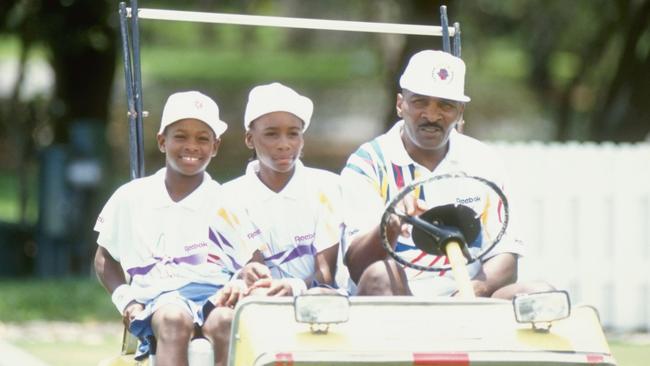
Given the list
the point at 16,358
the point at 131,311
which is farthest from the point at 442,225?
the point at 16,358

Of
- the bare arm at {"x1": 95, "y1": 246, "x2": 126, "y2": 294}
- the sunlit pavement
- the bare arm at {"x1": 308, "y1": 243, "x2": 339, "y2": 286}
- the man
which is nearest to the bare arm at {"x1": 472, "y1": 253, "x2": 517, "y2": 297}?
the man

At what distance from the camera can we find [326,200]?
21.1ft

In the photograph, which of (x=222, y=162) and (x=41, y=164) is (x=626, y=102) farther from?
(x=222, y=162)

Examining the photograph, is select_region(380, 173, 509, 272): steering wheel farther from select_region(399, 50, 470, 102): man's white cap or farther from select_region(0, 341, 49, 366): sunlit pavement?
select_region(0, 341, 49, 366): sunlit pavement

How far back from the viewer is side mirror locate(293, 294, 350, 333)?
16.6ft

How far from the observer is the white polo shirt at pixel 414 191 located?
6.18 metres

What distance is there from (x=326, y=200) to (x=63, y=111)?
12.9 m

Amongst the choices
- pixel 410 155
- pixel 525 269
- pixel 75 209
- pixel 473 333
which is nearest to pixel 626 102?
pixel 525 269

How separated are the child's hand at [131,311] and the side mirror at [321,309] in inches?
54.2

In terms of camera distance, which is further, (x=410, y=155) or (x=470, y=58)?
(x=470, y=58)

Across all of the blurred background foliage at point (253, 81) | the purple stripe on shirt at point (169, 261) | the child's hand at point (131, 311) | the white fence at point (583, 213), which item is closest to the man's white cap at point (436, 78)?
the purple stripe on shirt at point (169, 261)

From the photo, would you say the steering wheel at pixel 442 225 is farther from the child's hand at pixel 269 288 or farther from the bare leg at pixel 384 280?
the child's hand at pixel 269 288

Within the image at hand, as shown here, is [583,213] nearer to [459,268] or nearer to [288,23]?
[288,23]

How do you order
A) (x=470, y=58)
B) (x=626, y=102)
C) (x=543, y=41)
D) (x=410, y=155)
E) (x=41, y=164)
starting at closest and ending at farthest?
1. (x=410, y=155)
2. (x=626, y=102)
3. (x=41, y=164)
4. (x=543, y=41)
5. (x=470, y=58)
